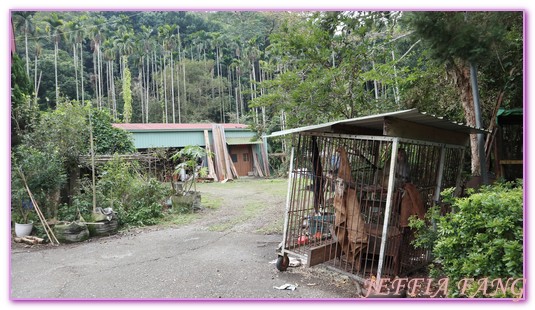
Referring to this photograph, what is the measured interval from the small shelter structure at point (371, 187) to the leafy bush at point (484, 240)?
2.64 ft

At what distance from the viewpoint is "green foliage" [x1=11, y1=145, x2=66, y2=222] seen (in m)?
7.44

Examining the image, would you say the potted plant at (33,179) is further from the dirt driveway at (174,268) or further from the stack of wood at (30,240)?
the dirt driveway at (174,268)

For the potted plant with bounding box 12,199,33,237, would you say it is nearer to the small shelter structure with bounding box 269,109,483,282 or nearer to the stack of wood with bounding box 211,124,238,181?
the small shelter structure with bounding box 269,109,483,282

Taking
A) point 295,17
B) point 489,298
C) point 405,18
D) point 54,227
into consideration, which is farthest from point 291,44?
point 54,227

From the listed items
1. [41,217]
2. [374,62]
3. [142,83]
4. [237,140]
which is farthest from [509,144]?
[142,83]

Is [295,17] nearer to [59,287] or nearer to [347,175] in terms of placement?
[347,175]

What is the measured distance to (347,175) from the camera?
14.4 feet

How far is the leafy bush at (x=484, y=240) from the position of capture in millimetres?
2660

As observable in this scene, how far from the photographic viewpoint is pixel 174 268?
5289mm

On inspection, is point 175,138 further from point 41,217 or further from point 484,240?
point 484,240

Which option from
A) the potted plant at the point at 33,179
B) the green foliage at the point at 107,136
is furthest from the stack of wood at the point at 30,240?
the green foliage at the point at 107,136

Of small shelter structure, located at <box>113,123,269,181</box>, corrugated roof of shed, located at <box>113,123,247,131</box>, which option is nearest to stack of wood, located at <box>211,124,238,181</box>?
small shelter structure, located at <box>113,123,269,181</box>

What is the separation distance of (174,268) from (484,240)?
13.7 feet

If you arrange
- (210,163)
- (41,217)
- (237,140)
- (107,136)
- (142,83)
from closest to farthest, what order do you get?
(41,217) < (107,136) < (210,163) < (237,140) < (142,83)
